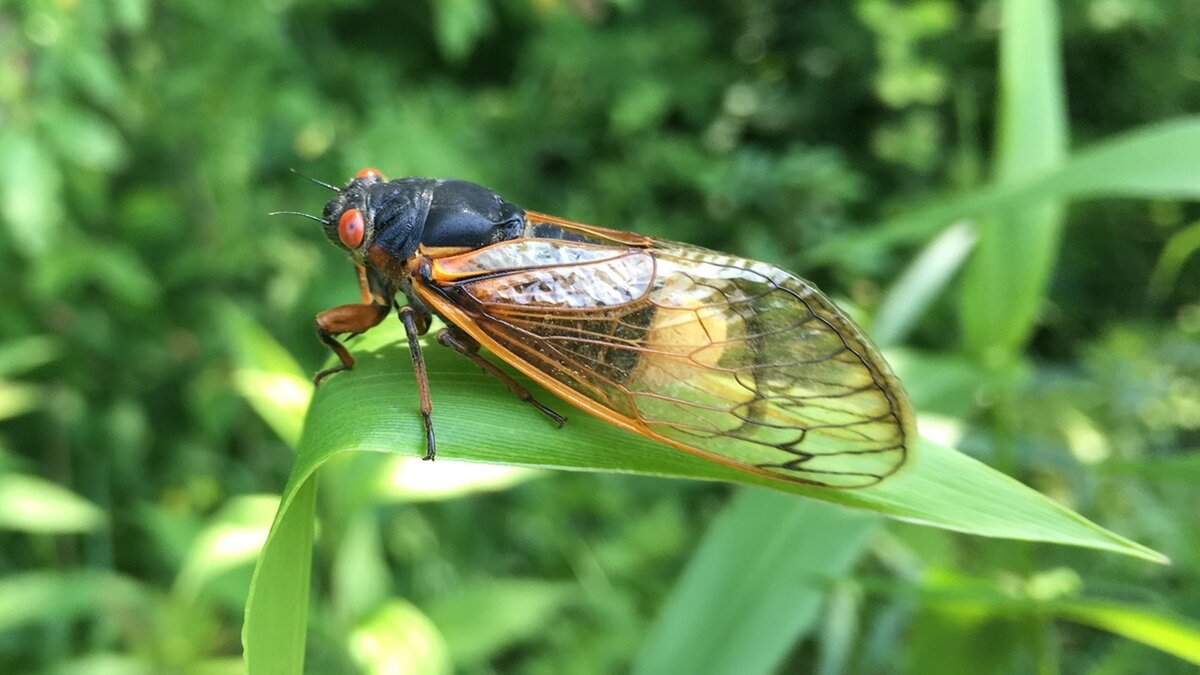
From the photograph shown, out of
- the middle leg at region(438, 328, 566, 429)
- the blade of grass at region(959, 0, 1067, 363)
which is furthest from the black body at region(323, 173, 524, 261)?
the blade of grass at region(959, 0, 1067, 363)

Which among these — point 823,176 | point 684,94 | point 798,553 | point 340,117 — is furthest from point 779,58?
point 798,553

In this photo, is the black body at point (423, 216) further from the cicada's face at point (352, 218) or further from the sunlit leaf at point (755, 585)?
the sunlit leaf at point (755, 585)

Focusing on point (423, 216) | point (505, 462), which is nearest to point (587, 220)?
point (423, 216)

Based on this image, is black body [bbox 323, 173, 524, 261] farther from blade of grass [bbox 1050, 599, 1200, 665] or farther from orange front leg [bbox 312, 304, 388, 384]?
blade of grass [bbox 1050, 599, 1200, 665]

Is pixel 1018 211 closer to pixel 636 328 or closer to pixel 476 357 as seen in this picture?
pixel 636 328

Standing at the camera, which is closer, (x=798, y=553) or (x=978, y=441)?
(x=798, y=553)

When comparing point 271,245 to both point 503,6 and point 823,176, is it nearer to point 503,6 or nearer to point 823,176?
point 503,6
